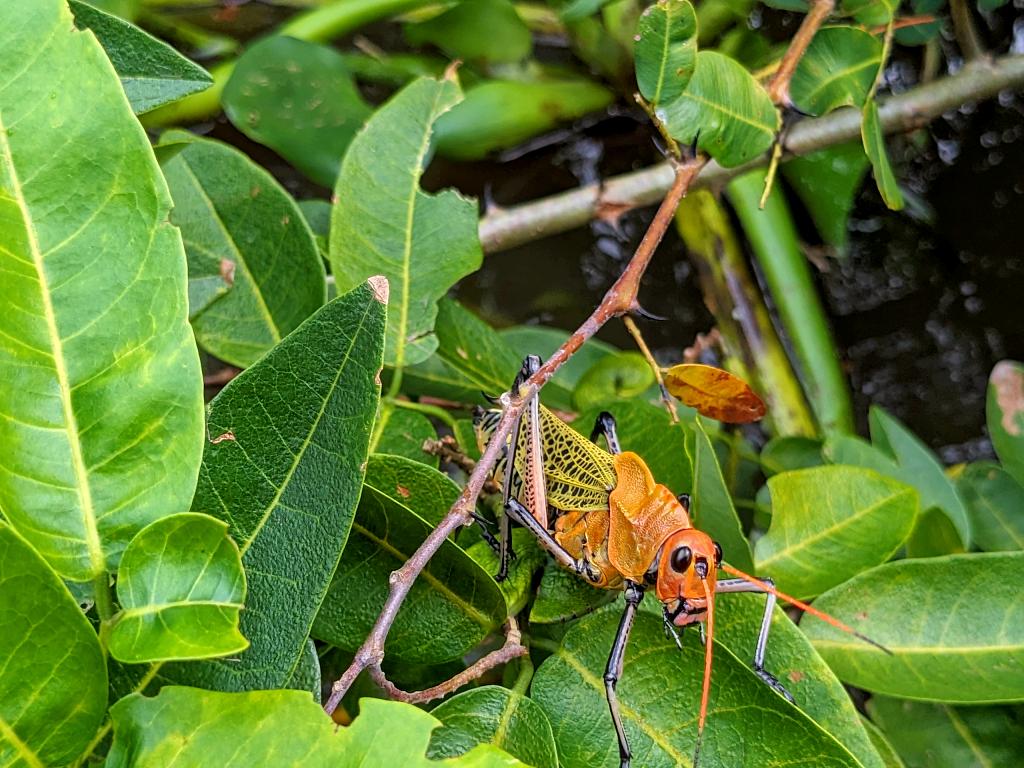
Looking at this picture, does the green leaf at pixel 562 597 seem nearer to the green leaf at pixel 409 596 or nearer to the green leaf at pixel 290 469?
the green leaf at pixel 409 596

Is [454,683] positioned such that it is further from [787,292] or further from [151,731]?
[787,292]

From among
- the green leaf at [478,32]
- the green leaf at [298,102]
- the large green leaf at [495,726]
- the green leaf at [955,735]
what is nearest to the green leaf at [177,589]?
the large green leaf at [495,726]

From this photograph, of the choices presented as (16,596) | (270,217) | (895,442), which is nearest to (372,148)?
(270,217)

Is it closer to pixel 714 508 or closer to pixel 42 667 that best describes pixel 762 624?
pixel 714 508

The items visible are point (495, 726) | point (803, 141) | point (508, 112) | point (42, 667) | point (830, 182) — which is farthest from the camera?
point (508, 112)

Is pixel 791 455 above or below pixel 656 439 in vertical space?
below

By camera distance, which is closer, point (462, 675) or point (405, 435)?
point (462, 675)

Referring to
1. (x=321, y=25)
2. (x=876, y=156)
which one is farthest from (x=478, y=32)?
(x=876, y=156)
